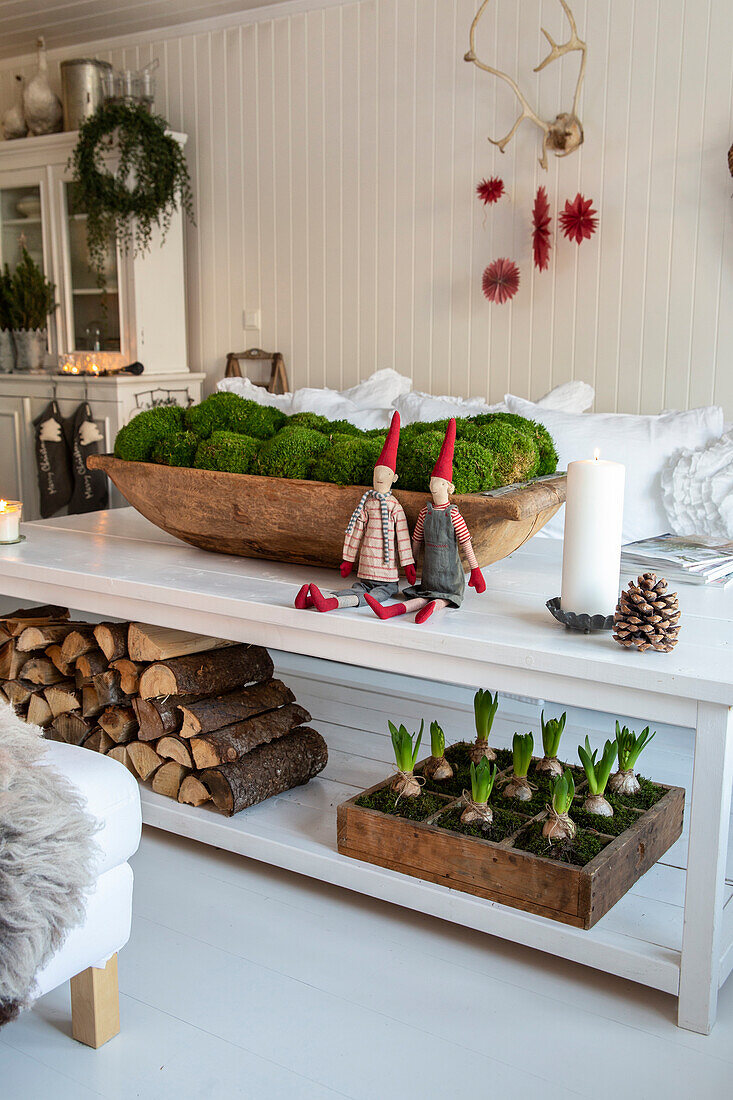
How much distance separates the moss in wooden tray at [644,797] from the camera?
1885 mm

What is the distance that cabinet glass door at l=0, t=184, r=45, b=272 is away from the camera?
4648mm

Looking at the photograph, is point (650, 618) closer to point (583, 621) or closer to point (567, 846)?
point (583, 621)

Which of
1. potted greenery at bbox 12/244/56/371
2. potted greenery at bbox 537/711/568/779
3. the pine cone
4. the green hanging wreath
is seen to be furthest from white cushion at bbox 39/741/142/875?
potted greenery at bbox 12/244/56/371

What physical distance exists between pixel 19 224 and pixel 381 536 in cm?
369

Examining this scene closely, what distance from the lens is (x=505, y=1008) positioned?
158 cm

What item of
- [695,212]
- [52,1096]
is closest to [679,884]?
[52,1096]

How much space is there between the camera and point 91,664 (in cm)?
220

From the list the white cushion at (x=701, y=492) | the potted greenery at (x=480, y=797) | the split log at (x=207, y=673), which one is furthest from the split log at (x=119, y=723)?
the white cushion at (x=701, y=492)

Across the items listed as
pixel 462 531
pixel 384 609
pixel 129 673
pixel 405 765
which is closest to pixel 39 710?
pixel 129 673

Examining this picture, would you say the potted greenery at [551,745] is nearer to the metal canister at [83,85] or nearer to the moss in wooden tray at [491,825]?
the moss in wooden tray at [491,825]

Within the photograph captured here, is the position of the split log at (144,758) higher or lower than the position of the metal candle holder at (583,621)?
lower

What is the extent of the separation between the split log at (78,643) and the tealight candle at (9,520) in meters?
0.25

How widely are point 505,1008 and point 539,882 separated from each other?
20 centimetres

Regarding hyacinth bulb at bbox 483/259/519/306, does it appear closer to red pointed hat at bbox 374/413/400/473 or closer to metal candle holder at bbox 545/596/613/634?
red pointed hat at bbox 374/413/400/473
